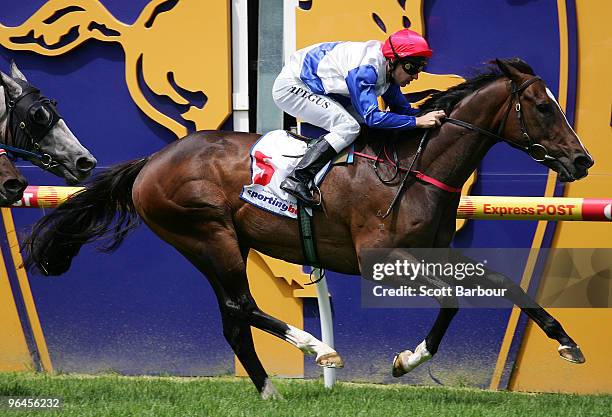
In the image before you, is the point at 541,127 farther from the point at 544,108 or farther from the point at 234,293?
the point at 234,293

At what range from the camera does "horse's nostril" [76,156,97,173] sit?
231 inches

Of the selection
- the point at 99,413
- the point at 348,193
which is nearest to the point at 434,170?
the point at 348,193

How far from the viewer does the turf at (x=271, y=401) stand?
17.3ft

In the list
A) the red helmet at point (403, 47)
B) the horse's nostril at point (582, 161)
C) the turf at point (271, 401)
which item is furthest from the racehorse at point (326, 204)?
the red helmet at point (403, 47)

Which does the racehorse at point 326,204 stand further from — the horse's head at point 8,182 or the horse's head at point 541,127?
the horse's head at point 8,182

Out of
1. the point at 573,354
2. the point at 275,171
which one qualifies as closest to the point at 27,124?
the point at 275,171

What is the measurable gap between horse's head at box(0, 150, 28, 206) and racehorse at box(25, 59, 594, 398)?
870 mm

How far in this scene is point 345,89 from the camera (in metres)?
5.85

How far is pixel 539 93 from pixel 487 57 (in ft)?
4.71

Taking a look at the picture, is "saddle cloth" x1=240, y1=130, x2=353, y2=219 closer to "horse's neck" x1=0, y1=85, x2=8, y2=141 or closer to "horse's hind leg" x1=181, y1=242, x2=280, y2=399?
"horse's hind leg" x1=181, y1=242, x2=280, y2=399

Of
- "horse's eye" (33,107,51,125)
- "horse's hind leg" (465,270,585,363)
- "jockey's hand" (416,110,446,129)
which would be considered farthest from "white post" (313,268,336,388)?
"horse's eye" (33,107,51,125)

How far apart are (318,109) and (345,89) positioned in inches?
7.8

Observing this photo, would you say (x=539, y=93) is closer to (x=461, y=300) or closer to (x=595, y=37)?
(x=595, y=37)

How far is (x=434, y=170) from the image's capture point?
5754mm
